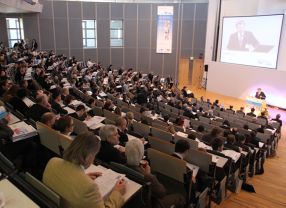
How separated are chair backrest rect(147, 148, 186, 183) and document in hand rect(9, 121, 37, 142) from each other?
6.24 ft

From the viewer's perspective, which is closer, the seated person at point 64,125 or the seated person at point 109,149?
the seated person at point 109,149

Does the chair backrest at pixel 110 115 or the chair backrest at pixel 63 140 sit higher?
the chair backrest at pixel 63 140

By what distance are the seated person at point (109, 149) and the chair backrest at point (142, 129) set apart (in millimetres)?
2160

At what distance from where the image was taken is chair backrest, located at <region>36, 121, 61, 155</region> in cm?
390

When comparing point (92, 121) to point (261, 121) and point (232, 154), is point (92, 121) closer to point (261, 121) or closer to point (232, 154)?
point (232, 154)

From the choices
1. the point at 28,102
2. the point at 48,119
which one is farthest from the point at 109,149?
the point at 28,102

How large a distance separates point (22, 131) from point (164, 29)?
1737cm

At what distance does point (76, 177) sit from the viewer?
7.67 ft

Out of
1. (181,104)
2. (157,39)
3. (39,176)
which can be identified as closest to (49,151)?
(39,176)

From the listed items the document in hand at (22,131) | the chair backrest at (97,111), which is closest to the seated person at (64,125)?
the document in hand at (22,131)

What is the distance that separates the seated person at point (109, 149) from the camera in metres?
3.83

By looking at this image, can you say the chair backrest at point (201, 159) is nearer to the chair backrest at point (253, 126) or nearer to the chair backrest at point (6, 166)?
the chair backrest at point (6, 166)

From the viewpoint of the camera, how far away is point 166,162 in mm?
4055

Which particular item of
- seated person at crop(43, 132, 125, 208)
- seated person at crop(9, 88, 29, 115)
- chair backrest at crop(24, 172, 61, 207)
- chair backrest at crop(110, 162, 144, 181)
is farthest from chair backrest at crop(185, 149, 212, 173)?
seated person at crop(9, 88, 29, 115)
